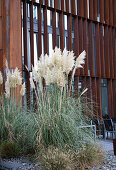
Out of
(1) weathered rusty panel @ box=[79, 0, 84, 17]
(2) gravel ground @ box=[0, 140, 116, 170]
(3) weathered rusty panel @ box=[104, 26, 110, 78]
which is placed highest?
(1) weathered rusty panel @ box=[79, 0, 84, 17]

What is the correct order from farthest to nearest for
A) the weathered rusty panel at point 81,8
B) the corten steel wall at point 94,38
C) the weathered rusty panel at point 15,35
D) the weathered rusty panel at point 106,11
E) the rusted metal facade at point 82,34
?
the weathered rusty panel at point 106,11
the weathered rusty panel at point 81,8
the corten steel wall at point 94,38
the rusted metal facade at point 82,34
the weathered rusty panel at point 15,35

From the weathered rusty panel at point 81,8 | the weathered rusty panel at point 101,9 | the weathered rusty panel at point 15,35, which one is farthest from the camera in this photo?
the weathered rusty panel at point 101,9

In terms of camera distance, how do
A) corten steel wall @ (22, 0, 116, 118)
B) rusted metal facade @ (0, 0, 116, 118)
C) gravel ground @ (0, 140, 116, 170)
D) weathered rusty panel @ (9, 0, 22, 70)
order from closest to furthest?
1. gravel ground @ (0, 140, 116, 170)
2. weathered rusty panel @ (9, 0, 22, 70)
3. rusted metal facade @ (0, 0, 116, 118)
4. corten steel wall @ (22, 0, 116, 118)

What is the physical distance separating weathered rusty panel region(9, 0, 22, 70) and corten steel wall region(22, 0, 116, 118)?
3.24 feet

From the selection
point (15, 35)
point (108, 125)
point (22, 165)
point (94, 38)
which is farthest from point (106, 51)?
point (22, 165)

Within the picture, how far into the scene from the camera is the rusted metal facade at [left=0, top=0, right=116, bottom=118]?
6875 mm

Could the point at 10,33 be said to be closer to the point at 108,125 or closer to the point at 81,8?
the point at 81,8

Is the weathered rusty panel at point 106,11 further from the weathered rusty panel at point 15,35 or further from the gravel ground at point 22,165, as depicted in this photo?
the gravel ground at point 22,165

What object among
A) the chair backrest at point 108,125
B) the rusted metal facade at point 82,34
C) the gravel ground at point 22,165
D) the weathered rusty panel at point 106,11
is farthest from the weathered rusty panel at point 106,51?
the gravel ground at point 22,165

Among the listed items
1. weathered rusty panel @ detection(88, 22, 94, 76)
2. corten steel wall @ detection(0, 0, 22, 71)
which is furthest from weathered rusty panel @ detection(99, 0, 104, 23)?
corten steel wall @ detection(0, 0, 22, 71)

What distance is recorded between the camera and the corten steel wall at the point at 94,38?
325 inches

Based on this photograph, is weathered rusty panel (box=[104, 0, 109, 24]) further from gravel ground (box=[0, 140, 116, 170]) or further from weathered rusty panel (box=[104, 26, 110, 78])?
gravel ground (box=[0, 140, 116, 170])

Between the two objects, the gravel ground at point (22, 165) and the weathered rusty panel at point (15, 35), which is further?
the weathered rusty panel at point (15, 35)

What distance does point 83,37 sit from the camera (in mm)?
8766
